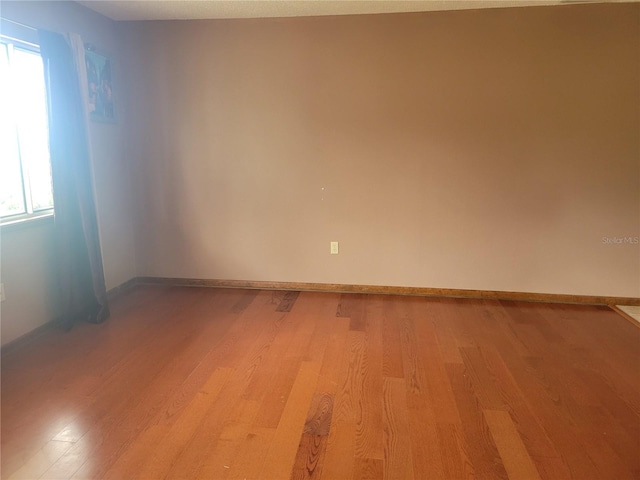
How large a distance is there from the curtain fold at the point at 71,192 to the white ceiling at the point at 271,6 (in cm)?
66

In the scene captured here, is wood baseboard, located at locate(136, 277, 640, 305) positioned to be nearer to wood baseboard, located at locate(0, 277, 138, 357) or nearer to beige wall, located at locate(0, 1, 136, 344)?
beige wall, located at locate(0, 1, 136, 344)

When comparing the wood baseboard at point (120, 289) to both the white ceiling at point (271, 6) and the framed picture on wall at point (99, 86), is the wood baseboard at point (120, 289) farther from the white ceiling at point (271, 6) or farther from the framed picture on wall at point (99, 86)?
the white ceiling at point (271, 6)

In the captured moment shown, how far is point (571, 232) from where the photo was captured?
346cm

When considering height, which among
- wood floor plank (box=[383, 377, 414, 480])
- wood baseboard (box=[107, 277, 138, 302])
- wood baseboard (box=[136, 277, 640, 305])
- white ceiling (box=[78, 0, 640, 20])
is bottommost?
wood floor plank (box=[383, 377, 414, 480])

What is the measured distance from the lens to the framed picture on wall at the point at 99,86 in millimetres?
3289

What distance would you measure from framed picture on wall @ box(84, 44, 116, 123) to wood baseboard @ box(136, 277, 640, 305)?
4.84 feet

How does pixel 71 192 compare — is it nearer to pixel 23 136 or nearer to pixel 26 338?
pixel 23 136

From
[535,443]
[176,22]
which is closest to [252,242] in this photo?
[176,22]

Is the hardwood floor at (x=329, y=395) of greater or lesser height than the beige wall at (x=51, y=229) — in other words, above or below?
below

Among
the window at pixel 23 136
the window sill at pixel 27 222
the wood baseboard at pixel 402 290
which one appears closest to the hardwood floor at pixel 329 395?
the wood baseboard at pixel 402 290

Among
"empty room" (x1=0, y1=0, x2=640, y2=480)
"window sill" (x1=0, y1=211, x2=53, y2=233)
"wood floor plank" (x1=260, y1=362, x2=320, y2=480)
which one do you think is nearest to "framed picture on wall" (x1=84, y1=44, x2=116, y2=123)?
"empty room" (x1=0, y1=0, x2=640, y2=480)

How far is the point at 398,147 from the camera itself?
3.54 metres

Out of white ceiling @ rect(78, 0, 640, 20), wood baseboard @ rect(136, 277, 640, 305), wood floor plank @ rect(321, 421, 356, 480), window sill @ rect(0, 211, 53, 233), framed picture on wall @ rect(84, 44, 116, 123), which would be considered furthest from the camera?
wood baseboard @ rect(136, 277, 640, 305)

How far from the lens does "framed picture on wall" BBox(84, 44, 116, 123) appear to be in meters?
3.29
